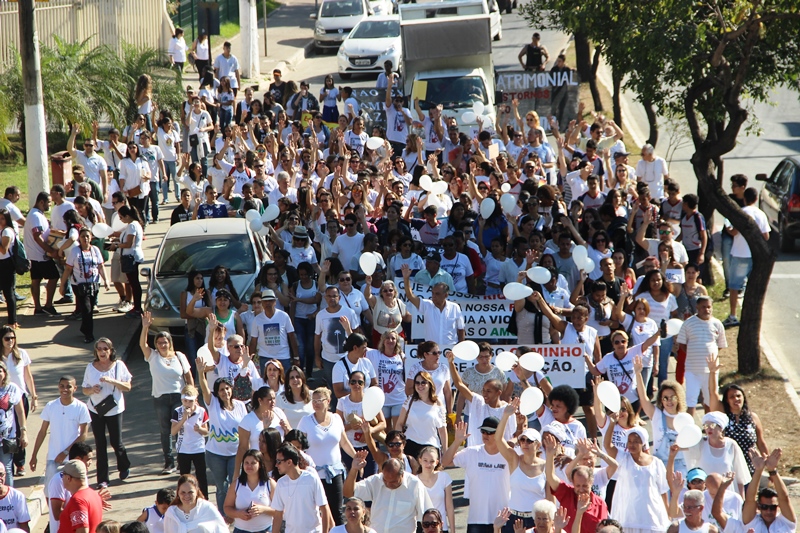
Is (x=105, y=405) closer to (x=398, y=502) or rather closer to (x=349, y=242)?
(x=398, y=502)

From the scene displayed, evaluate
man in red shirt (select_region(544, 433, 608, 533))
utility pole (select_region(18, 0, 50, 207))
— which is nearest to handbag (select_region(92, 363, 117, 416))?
man in red shirt (select_region(544, 433, 608, 533))

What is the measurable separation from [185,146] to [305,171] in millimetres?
5858

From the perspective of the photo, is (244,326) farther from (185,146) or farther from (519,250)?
(185,146)

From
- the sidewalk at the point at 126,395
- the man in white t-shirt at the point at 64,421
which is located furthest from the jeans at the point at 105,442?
the man in white t-shirt at the point at 64,421

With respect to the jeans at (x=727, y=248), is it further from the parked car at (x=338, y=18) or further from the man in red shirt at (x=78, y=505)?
the parked car at (x=338, y=18)

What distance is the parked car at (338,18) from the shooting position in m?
36.7

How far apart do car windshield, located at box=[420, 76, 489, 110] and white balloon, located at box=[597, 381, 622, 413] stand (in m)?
14.2

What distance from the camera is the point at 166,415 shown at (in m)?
11.0

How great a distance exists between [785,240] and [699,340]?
25.7 feet

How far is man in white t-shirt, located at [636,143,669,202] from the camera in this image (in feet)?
55.0

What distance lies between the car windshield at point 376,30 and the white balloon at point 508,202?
18.6 m

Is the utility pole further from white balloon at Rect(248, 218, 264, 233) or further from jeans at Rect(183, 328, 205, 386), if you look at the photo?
jeans at Rect(183, 328, 205, 386)

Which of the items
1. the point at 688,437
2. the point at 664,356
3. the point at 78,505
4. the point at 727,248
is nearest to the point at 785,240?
the point at 727,248

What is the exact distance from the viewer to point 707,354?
38.2 feet
